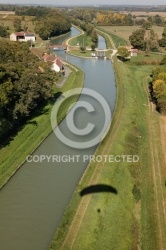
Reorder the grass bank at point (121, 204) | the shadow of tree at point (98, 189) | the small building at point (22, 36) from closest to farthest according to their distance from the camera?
the grass bank at point (121, 204) < the shadow of tree at point (98, 189) < the small building at point (22, 36)

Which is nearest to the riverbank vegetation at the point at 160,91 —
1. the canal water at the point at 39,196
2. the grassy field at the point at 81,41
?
the canal water at the point at 39,196

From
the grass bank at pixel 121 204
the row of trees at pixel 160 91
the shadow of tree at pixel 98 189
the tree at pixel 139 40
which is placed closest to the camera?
the grass bank at pixel 121 204

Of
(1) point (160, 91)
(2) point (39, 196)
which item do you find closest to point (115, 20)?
(1) point (160, 91)

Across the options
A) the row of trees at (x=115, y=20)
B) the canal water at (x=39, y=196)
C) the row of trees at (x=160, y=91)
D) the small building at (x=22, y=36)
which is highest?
the row of trees at (x=160, y=91)

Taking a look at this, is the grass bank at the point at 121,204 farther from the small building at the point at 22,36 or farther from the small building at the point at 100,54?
the small building at the point at 22,36

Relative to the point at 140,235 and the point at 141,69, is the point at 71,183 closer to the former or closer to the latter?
the point at 140,235

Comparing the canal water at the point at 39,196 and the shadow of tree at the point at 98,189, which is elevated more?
the shadow of tree at the point at 98,189

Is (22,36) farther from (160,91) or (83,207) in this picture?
(83,207)
